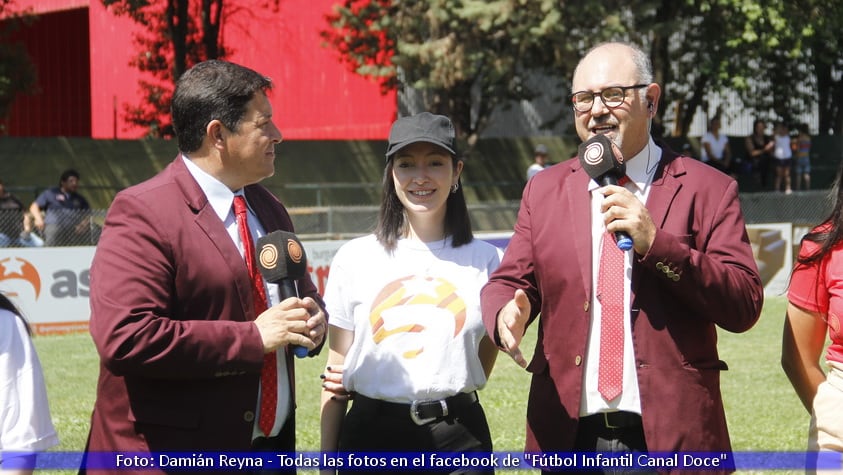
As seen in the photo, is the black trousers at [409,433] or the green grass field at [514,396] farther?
the green grass field at [514,396]

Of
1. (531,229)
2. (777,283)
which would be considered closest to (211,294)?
(531,229)

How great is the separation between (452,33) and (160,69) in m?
9.53

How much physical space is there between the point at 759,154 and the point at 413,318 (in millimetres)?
24544

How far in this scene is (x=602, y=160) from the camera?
332cm

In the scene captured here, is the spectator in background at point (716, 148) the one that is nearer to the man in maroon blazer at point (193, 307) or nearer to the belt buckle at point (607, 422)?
the belt buckle at point (607, 422)

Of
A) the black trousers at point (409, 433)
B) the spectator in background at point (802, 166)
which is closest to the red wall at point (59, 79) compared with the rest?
the spectator in background at point (802, 166)

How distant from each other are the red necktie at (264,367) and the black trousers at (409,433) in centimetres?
42

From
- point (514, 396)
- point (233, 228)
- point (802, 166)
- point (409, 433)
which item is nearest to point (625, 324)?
point (409, 433)

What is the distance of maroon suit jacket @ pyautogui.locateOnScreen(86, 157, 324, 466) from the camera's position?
10.7ft

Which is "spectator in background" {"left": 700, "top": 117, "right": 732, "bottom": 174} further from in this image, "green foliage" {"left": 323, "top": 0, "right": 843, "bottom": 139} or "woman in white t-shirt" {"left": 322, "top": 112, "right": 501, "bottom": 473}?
"woman in white t-shirt" {"left": 322, "top": 112, "right": 501, "bottom": 473}

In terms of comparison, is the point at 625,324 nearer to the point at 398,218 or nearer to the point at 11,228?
the point at 398,218

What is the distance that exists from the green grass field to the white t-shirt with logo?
3962 millimetres

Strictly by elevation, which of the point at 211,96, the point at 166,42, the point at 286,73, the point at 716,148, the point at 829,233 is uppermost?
the point at 166,42

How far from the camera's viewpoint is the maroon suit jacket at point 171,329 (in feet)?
10.7
